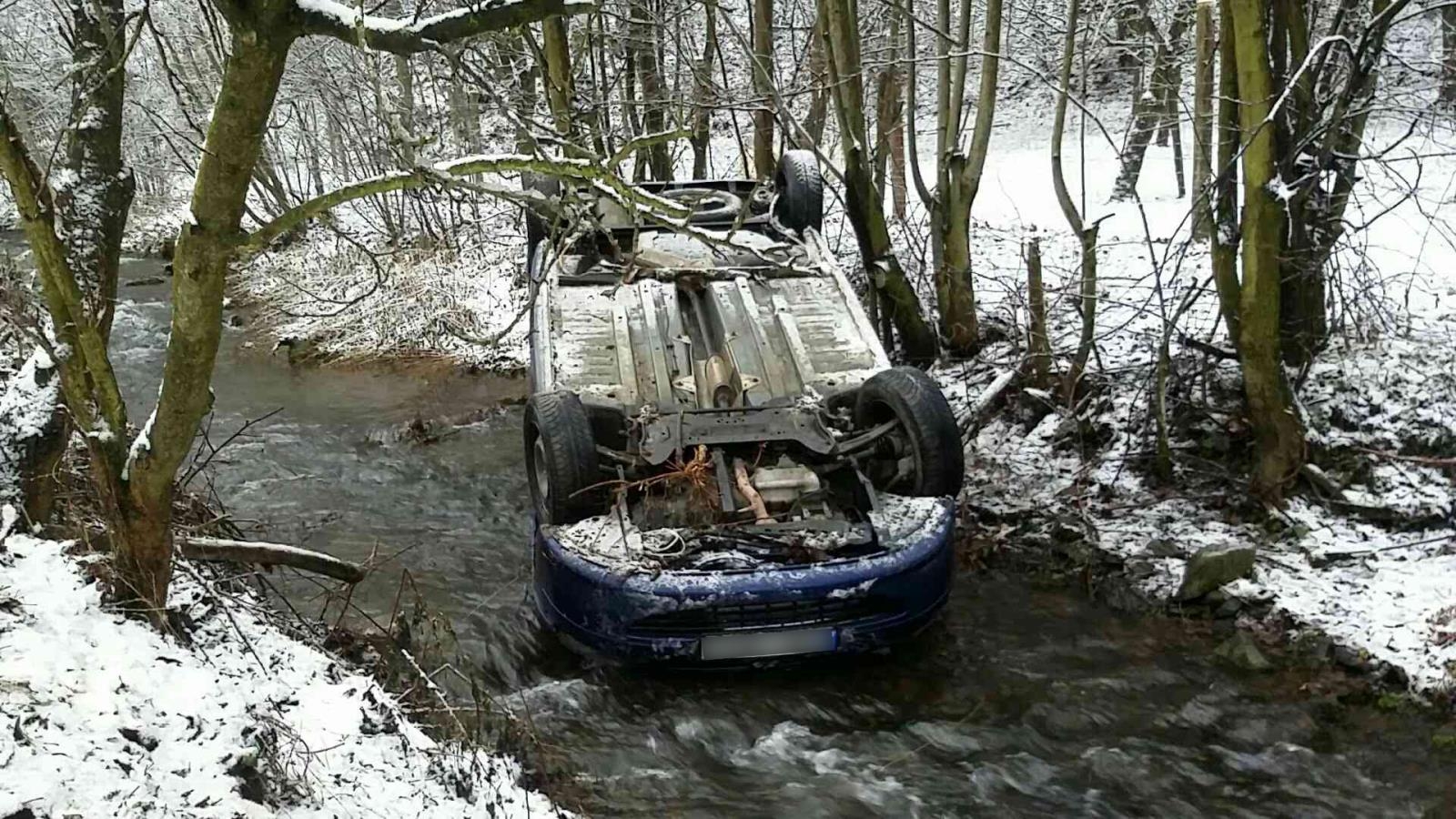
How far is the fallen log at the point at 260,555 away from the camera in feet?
13.2

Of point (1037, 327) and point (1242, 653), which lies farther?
point (1037, 327)

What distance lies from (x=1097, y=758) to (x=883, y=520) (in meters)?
1.37

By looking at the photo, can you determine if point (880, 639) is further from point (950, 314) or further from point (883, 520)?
point (950, 314)

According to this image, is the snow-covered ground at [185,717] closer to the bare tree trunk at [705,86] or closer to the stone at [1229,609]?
the stone at [1229,609]

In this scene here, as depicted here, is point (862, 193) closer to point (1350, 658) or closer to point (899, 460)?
point (899, 460)

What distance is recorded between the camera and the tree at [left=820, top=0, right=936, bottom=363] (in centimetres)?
816

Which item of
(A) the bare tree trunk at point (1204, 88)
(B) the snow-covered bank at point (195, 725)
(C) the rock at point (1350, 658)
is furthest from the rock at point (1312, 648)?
(B) the snow-covered bank at point (195, 725)

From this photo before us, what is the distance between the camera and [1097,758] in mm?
4543

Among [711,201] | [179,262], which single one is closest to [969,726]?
[179,262]

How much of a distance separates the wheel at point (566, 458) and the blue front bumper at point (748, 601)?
0.36 m

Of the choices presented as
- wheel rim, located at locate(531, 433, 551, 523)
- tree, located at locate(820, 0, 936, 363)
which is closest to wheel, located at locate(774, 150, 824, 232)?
tree, located at locate(820, 0, 936, 363)

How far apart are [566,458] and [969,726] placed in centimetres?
224

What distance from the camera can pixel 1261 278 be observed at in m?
5.82

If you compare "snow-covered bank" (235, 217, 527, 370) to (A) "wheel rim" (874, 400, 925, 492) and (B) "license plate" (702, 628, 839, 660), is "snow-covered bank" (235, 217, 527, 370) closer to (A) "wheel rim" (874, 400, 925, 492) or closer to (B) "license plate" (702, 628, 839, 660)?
(A) "wheel rim" (874, 400, 925, 492)
